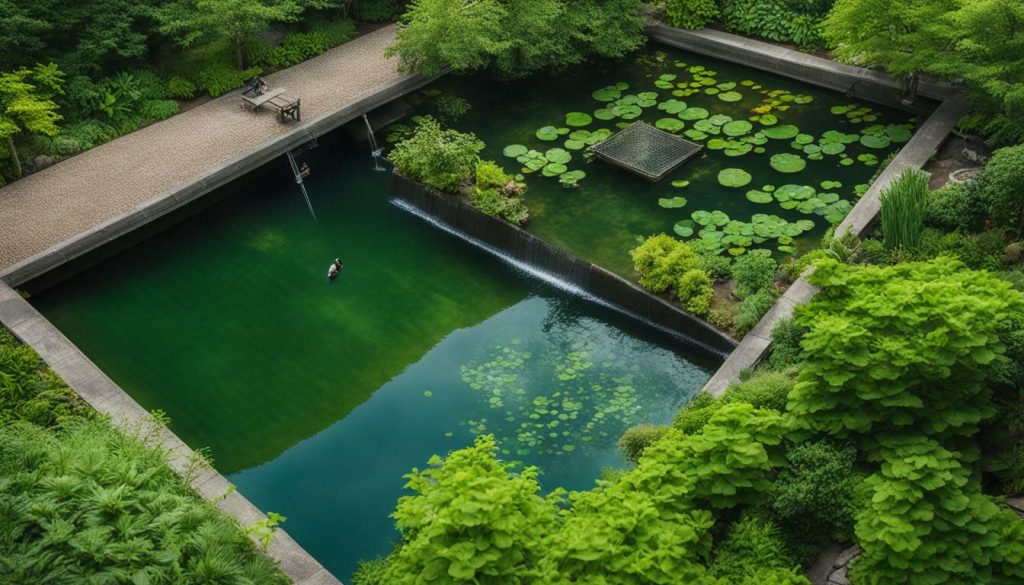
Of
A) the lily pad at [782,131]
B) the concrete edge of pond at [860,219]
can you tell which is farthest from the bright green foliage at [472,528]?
the lily pad at [782,131]

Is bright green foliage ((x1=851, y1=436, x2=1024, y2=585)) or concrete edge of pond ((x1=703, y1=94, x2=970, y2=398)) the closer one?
bright green foliage ((x1=851, y1=436, x2=1024, y2=585))

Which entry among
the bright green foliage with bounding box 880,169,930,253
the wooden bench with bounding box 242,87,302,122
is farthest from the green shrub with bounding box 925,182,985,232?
the wooden bench with bounding box 242,87,302,122

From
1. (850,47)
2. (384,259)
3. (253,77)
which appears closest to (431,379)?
(384,259)

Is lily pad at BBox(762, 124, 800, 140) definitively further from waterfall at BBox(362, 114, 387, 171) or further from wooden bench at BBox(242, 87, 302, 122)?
wooden bench at BBox(242, 87, 302, 122)

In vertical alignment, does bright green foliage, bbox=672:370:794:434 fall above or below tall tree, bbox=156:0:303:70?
below

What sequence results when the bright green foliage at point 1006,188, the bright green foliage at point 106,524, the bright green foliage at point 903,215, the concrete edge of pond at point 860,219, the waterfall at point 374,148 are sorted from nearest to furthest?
the bright green foliage at point 106,524 → the concrete edge of pond at point 860,219 → the bright green foliage at point 1006,188 → the bright green foliage at point 903,215 → the waterfall at point 374,148

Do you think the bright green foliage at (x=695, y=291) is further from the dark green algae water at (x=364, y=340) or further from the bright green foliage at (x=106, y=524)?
the bright green foliage at (x=106, y=524)
